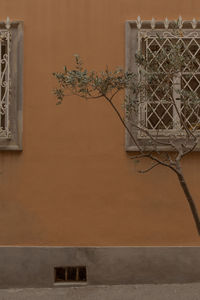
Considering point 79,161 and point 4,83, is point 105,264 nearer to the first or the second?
point 79,161

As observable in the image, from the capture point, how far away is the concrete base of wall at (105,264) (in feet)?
19.7

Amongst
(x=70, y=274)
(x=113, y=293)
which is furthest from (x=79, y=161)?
(x=113, y=293)

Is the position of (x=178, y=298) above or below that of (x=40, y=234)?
below

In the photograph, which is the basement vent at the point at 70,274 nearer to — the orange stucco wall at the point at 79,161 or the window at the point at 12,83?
the orange stucco wall at the point at 79,161

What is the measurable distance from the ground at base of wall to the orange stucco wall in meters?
0.61

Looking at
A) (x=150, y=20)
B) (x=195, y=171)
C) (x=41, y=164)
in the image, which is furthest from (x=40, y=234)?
(x=150, y=20)

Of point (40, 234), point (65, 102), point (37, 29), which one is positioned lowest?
point (40, 234)

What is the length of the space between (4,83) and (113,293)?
3196 mm

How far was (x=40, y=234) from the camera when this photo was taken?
612 cm

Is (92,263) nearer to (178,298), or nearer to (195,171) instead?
(178,298)

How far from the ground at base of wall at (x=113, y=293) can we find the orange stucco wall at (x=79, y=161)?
0.61 metres

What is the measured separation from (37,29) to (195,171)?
2943 mm

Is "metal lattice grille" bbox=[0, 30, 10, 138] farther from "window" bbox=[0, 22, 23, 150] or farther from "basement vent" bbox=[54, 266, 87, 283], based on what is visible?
"basement vent" bbox=[54, 266, 87, 283]

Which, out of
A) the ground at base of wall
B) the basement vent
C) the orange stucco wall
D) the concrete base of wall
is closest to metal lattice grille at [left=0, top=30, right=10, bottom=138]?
the orange stucco wall
